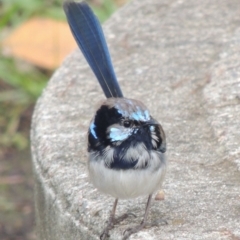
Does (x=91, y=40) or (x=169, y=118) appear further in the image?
(x=169, y=118)

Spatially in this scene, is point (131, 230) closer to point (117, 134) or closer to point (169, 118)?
point (117, 134)

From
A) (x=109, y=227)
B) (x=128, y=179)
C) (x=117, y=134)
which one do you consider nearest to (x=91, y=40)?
(x=117, y=134)

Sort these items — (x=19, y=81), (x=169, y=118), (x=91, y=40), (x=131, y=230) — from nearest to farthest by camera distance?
(x=131, y=230) < (x=91, y=40) < (x=169, y=118) < (x=19, y=81)

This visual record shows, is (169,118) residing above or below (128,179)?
below

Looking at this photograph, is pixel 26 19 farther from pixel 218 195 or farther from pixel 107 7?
pixel 218 195

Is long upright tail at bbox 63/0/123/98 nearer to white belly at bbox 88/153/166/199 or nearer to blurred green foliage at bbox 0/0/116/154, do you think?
white belly at bbox 88/153/166/199

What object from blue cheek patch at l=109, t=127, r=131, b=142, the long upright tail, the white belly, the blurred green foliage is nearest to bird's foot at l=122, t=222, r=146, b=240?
the white belly

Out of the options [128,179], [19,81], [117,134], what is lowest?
[19,81]
